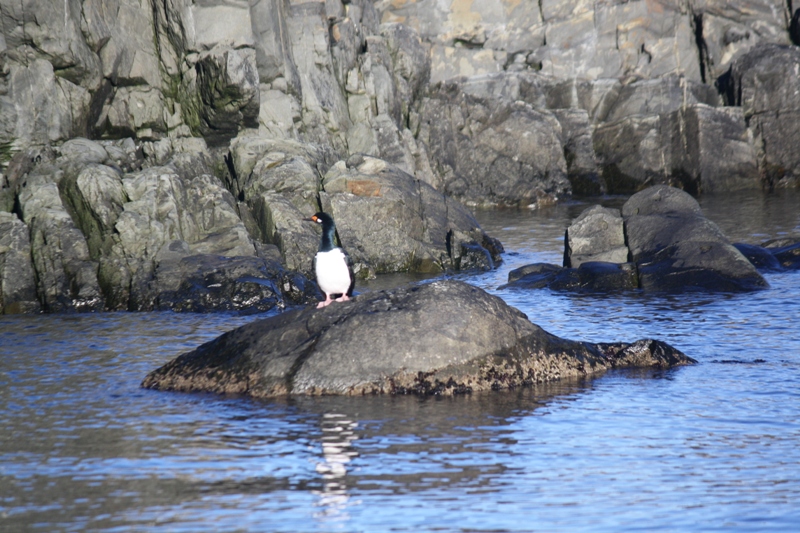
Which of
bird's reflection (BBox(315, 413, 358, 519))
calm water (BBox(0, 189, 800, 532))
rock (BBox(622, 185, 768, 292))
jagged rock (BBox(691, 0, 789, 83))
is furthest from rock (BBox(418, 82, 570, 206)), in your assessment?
bird's reflection (BBox(315, 413, 358, 519))

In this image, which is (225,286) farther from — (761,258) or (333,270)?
(761,258)

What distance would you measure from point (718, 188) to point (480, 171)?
10.8 meters

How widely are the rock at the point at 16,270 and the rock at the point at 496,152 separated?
22.7 meters

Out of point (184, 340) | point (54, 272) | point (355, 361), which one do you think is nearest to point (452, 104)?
point (54, 272)

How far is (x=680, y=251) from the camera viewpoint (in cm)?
1875

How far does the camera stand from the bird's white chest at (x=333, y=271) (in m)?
12.2

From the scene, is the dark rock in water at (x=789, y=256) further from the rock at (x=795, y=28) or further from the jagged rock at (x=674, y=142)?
the rock at (x=795, y=28)

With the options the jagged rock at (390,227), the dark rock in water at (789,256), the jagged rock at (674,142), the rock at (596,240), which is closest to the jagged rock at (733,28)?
the jagged rock at (674,142)

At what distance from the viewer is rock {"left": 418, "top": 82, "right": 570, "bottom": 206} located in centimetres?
3859

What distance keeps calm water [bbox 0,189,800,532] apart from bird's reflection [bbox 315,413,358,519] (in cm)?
3

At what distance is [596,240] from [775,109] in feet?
76.0

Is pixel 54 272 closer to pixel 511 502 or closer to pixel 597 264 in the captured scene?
pixel 597 264

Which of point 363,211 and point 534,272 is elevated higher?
point 363,211

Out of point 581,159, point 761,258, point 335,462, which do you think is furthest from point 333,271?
point 581,159
